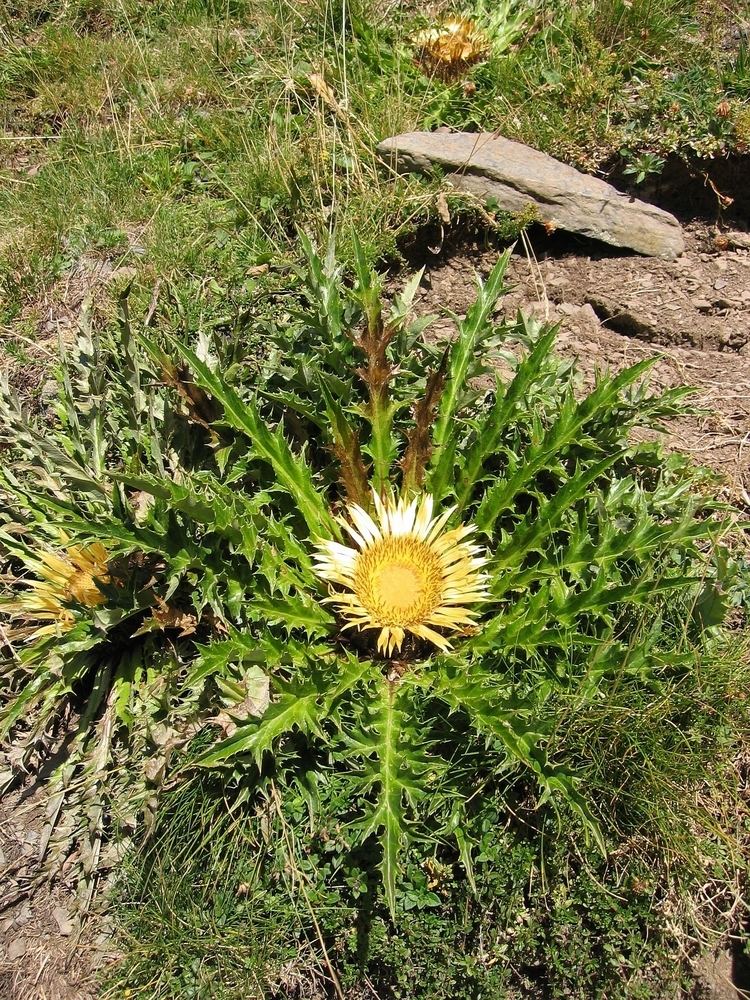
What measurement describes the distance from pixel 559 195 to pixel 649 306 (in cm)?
62

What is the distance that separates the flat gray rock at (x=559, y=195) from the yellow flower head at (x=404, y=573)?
1.64m

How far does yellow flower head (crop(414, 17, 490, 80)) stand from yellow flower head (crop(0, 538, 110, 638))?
114 inches

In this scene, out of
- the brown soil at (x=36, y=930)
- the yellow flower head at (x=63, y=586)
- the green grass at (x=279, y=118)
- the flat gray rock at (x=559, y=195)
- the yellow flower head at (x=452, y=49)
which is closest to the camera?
the brown soil at (x=36, y=930)

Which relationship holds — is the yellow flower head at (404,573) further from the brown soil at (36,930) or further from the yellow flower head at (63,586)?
the brown soil at (36,930)

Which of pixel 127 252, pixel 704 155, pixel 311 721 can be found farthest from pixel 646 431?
pixel 127 252

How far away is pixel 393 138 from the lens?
12.2 feet

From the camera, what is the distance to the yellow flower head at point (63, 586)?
277 cm

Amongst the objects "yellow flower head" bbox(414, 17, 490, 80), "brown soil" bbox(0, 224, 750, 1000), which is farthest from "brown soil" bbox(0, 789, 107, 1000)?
"yellow flower head" bbox(414, 17, 490, 80)

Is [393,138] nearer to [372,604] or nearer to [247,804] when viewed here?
[372,604]

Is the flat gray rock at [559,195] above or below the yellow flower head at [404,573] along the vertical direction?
above

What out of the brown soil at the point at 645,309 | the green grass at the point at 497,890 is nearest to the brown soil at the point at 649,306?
the brown soil at the point at 645,309

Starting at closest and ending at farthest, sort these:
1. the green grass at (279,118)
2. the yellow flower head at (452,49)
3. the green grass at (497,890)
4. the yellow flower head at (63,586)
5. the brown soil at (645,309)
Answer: the green grass at (497,890) → the yellow flower head at (63,586) → the brown soil at (645,309) → the green grass at (279,118) → the yellow flower head at (452,49)

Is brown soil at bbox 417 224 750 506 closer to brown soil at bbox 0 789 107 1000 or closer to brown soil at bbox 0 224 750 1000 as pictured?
brown soil at bbox 0 224 750 1000

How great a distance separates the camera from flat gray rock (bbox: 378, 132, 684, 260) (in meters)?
3.53
